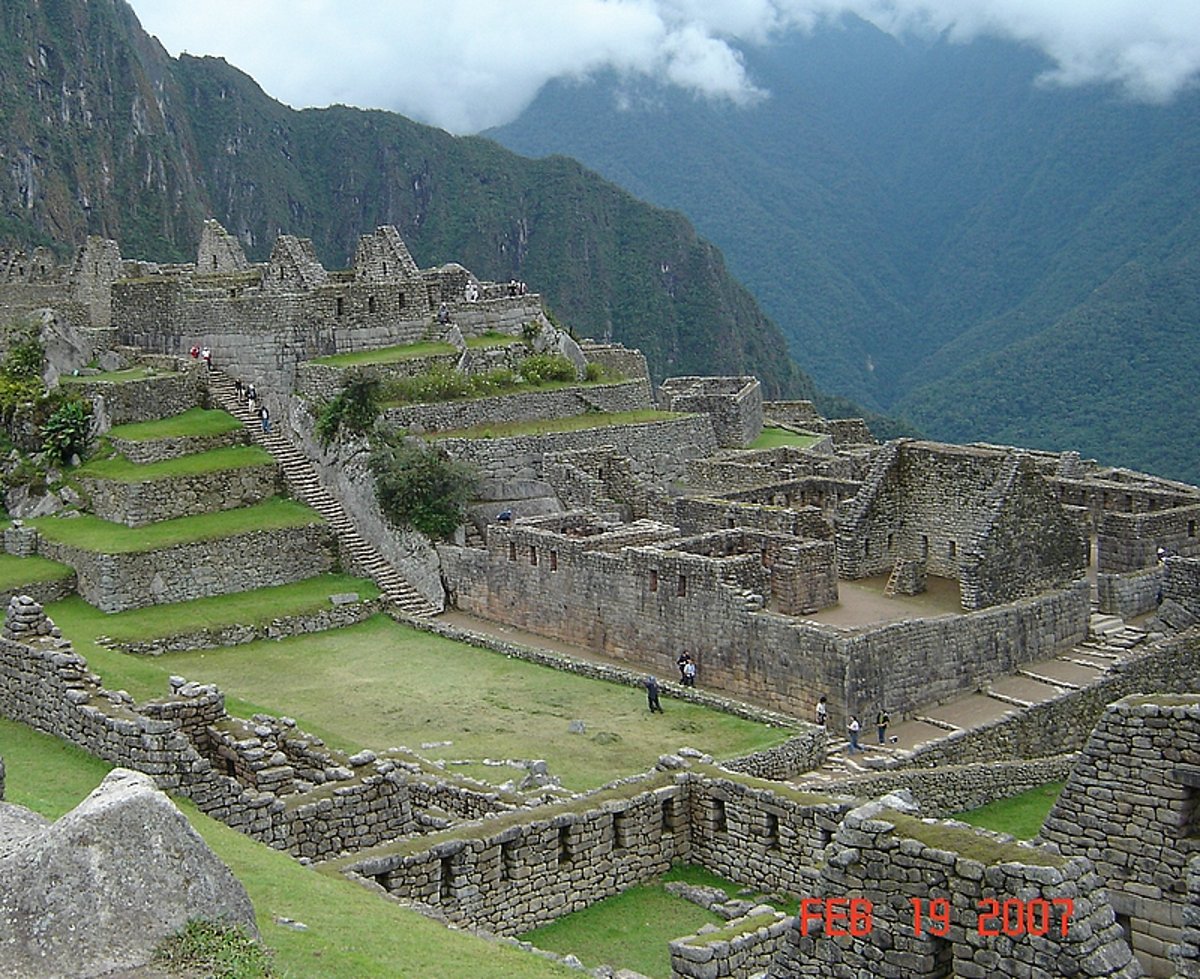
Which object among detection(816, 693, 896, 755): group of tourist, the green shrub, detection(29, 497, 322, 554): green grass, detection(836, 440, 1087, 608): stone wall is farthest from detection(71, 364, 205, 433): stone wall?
detection(816, 693, 896, 755): group of tourist

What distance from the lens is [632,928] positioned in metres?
11.6

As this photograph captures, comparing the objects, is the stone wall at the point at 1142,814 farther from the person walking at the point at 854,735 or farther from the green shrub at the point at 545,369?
the green shrub at the point at 545,369

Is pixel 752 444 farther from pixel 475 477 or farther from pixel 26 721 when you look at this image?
pixel 26 721

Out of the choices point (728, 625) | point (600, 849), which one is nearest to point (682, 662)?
point (728, 625)

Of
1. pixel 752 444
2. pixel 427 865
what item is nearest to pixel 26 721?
pixel 427 865

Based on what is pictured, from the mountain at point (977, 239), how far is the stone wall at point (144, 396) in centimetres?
3980

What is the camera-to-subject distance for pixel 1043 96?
5266 inches

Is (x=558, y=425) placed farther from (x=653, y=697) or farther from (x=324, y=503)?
(x=653, y=697)

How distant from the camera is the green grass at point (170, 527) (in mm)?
24641

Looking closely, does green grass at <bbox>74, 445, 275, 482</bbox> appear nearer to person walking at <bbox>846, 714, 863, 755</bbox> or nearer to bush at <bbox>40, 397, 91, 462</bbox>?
bush at <bbox>40, 397, 91, 462</bbox>

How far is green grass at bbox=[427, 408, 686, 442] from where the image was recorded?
92.8 ft

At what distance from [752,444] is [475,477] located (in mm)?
10828

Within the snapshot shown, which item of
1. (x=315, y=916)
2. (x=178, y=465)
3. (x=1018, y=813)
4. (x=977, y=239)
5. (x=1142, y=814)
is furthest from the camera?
(x=977, y=239)

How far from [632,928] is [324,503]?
1654 cm
